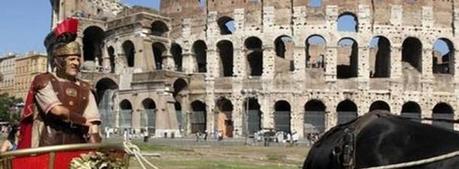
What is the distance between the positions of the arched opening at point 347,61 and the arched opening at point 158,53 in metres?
13.6

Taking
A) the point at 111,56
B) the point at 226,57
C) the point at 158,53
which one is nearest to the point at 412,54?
the point at 226,57

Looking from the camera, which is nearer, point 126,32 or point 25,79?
point 126,32

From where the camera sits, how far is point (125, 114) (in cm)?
4944

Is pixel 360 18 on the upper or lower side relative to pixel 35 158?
upper

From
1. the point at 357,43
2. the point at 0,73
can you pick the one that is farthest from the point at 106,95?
the point at 0,73

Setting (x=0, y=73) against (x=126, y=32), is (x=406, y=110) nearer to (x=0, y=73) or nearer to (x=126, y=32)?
(x=126, y=32)

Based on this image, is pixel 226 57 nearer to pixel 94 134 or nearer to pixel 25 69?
pixel 94 134

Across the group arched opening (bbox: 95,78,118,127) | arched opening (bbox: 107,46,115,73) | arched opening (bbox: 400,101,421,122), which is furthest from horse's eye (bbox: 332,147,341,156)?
arched opening (bbox: 107,46,115,73)

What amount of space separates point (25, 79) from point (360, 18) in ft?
224

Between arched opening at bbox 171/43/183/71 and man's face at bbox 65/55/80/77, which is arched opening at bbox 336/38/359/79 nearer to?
arched opening at bbox 171/43/183/71

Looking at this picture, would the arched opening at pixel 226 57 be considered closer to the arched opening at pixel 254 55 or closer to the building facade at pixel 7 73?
the arched opening at pixel 254 55

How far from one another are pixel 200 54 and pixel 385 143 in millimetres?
45667

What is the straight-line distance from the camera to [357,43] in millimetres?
45719

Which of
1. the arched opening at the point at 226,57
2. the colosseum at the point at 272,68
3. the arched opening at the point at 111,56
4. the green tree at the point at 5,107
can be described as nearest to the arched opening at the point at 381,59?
the colosseum at the point at 272,68
